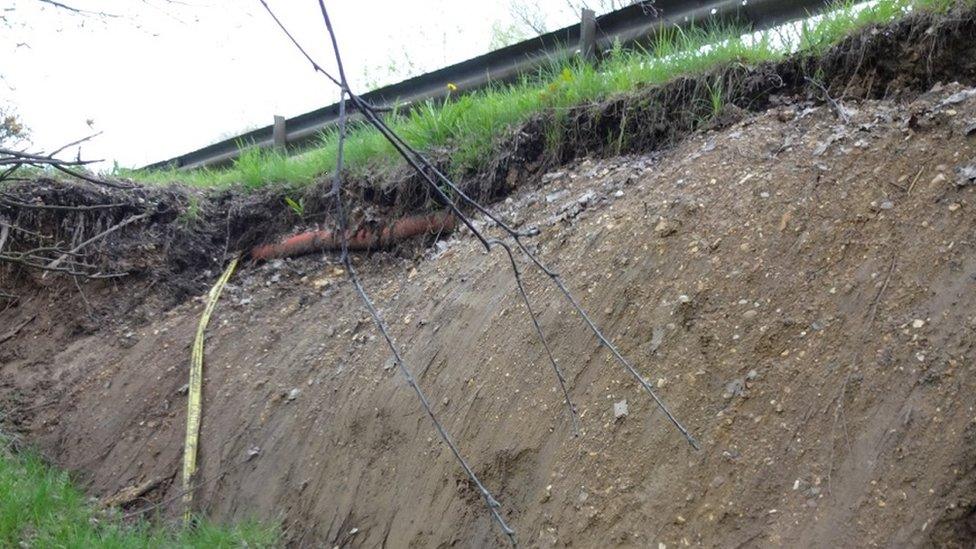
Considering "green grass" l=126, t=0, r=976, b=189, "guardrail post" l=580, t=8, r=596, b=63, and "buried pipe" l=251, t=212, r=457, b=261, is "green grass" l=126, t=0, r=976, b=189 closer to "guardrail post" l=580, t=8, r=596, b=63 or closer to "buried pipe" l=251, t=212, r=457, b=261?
"guardrail post" l=580, t=8, r=596, b=63

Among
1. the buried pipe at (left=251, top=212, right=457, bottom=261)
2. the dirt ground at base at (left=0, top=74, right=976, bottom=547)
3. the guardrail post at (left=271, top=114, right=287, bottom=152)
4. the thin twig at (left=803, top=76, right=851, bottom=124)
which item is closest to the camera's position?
the dirt ground at base at (left=0, top=74, right=976, bottom=547)

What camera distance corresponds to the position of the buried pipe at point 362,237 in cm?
562

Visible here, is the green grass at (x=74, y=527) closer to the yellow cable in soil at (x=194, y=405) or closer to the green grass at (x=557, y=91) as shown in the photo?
the yellow cable in soil at (x=194, y=405)

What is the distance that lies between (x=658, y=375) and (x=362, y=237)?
113 inches

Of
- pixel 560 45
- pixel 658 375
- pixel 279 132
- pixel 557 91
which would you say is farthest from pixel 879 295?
pixel 279 132

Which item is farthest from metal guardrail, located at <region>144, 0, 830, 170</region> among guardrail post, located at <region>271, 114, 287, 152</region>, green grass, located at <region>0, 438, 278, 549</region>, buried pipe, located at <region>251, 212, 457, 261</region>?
green grass, located at <region>0, 438, 278, 549</region>

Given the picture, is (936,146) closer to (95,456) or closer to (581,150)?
(581,150)

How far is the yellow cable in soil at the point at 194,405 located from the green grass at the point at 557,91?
113cm

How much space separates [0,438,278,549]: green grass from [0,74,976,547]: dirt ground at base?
17 cm

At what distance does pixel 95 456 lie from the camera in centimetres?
545

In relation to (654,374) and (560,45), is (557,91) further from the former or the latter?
(654,374)

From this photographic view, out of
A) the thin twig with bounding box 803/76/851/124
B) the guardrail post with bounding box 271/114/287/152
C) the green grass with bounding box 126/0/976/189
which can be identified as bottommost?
the thin twig with bounding box 803/76/851/124

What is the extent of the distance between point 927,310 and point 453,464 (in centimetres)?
204

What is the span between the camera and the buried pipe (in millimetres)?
5617
